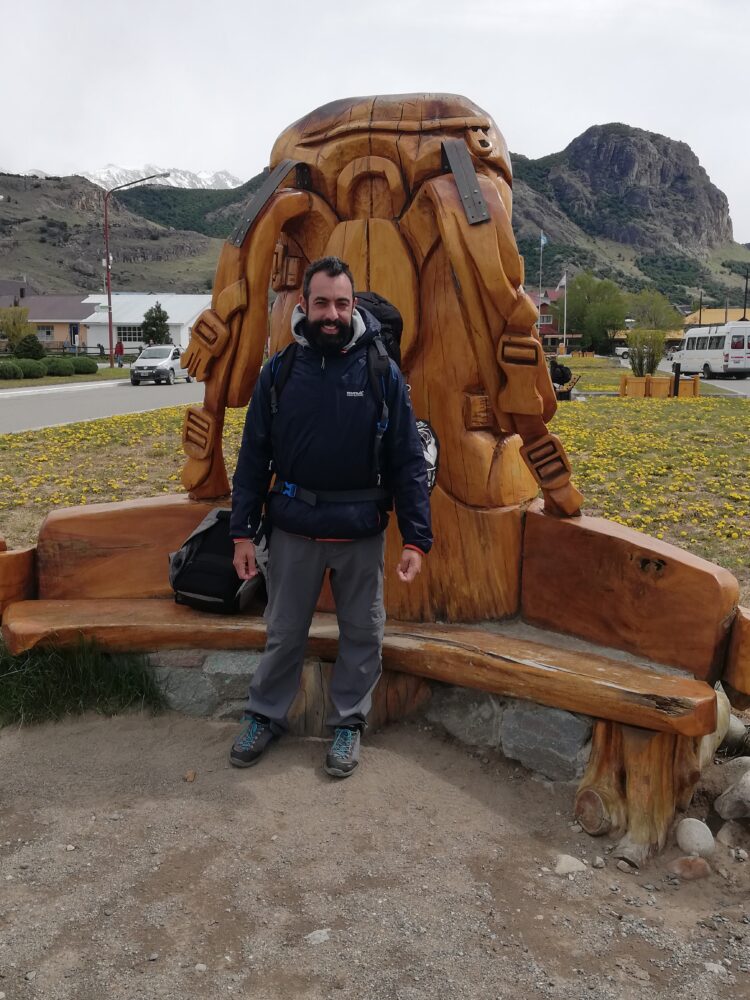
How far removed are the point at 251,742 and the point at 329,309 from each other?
141 centimetres

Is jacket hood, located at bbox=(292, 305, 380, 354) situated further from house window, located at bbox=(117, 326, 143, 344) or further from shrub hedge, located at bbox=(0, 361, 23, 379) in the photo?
house window, located at bbox=(117, 326, 143, 344)

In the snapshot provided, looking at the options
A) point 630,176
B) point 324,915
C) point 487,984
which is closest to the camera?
point 487,984

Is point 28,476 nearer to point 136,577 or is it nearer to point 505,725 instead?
point 136,577

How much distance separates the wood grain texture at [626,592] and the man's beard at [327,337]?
1070 millimetres

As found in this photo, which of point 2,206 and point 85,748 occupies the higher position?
point 2,206

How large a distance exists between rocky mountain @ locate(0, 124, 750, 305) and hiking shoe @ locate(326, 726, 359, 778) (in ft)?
270

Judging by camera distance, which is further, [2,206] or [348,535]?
[2,206]

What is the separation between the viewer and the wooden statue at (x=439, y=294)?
2.95m

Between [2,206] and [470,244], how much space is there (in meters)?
113

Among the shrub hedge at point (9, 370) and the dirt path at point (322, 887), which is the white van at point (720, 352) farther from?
the dirt path at point (322, 887)

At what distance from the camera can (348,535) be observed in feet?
8.23

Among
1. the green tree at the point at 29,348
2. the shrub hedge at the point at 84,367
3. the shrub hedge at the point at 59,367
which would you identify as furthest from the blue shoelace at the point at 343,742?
the green tree at the point at 29,348

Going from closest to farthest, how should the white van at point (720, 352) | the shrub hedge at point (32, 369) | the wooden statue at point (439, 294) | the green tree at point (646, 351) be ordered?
the wooden statue at point (439, 294)
the green tree at point (646, 351)
the shrub hedge at point (32, 369)
the white van at point (720, 352)

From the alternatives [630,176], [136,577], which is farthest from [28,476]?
[630,176]
